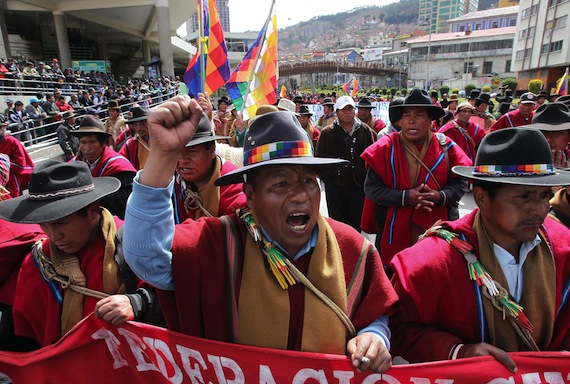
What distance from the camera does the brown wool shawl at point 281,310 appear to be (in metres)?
1.52

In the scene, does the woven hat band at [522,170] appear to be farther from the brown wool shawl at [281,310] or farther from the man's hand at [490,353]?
the brown wool shawl at [281,310]

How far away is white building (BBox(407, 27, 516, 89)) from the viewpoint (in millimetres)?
72500

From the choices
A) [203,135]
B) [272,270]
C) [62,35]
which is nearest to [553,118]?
[203,135]

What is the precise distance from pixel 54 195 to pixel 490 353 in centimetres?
211

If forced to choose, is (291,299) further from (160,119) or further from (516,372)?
(516,372)

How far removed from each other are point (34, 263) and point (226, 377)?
3.92ft

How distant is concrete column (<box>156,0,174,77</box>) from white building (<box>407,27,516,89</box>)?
168 ft

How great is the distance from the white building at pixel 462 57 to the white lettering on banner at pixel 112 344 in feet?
245

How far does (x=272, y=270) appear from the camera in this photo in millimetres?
1553

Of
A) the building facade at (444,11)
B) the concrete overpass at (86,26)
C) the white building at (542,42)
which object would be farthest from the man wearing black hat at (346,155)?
the building facade at (444,11)

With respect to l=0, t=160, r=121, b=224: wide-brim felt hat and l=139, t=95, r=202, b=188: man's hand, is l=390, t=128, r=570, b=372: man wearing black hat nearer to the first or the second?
l=139, t=95, r=202, b=188: man's hand

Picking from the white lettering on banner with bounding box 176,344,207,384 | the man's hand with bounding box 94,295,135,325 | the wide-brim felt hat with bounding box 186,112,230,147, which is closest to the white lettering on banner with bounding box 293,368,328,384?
the white lettering on banner with bounding box 176,344,207,384

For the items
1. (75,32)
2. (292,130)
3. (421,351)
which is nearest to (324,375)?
(421,351)

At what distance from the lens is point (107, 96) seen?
19672mm
